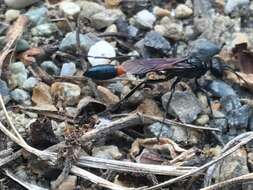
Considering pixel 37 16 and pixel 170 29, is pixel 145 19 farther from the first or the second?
pixel 37 16

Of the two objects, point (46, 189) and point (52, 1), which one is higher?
point (52, 1)

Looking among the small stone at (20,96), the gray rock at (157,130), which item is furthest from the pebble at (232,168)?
the small stone at (20,96)

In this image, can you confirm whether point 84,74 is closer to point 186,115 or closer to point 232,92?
point 186,115

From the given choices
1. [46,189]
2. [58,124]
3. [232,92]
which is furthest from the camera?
[232,92]

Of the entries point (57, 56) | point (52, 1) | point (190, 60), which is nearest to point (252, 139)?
point (190, 60)

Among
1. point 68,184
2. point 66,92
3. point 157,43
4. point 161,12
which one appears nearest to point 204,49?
point 157,43

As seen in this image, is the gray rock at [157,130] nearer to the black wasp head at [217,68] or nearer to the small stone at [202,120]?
the small stone at [202,120]

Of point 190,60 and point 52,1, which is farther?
point 52,1
